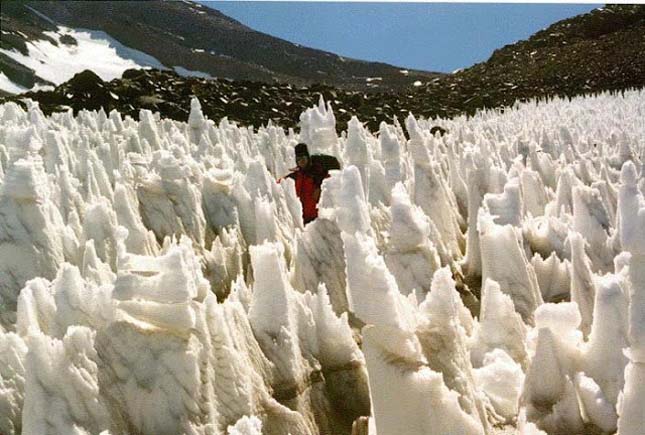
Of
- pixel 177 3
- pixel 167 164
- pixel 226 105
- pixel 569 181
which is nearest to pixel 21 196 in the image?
pixel 167 164

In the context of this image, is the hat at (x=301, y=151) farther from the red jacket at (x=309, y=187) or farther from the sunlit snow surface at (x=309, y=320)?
the sunlit snow surface at (x=309, y=320)

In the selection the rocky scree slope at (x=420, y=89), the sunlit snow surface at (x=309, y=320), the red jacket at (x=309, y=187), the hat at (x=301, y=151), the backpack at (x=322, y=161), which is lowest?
the sunlit snow surface at (x=309, y=320)

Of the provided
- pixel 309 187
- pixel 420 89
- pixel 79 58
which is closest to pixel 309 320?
pixel 309 187

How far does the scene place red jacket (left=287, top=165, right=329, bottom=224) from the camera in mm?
7707

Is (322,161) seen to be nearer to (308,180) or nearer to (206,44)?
(308,180)

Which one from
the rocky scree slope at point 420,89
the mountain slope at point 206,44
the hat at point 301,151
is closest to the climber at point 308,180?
the hat at point 301,151

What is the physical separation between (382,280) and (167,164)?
4.51 meters

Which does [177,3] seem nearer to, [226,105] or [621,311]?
[226,105]

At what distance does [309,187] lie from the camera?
25.5ft

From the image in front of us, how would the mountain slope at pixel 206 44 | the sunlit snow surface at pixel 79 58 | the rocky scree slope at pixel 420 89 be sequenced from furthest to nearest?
the mountain slope at pixel 206 44 < the sunlit snow surface at pixel 79 58 < the rocky scree slope at pixel 420 89

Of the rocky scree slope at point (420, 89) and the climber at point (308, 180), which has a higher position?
the rocky scree slope at point (420, 89)

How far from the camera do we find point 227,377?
3436 mm

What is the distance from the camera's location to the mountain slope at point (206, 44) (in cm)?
5956

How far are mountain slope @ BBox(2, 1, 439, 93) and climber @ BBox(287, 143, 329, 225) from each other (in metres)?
50.8
